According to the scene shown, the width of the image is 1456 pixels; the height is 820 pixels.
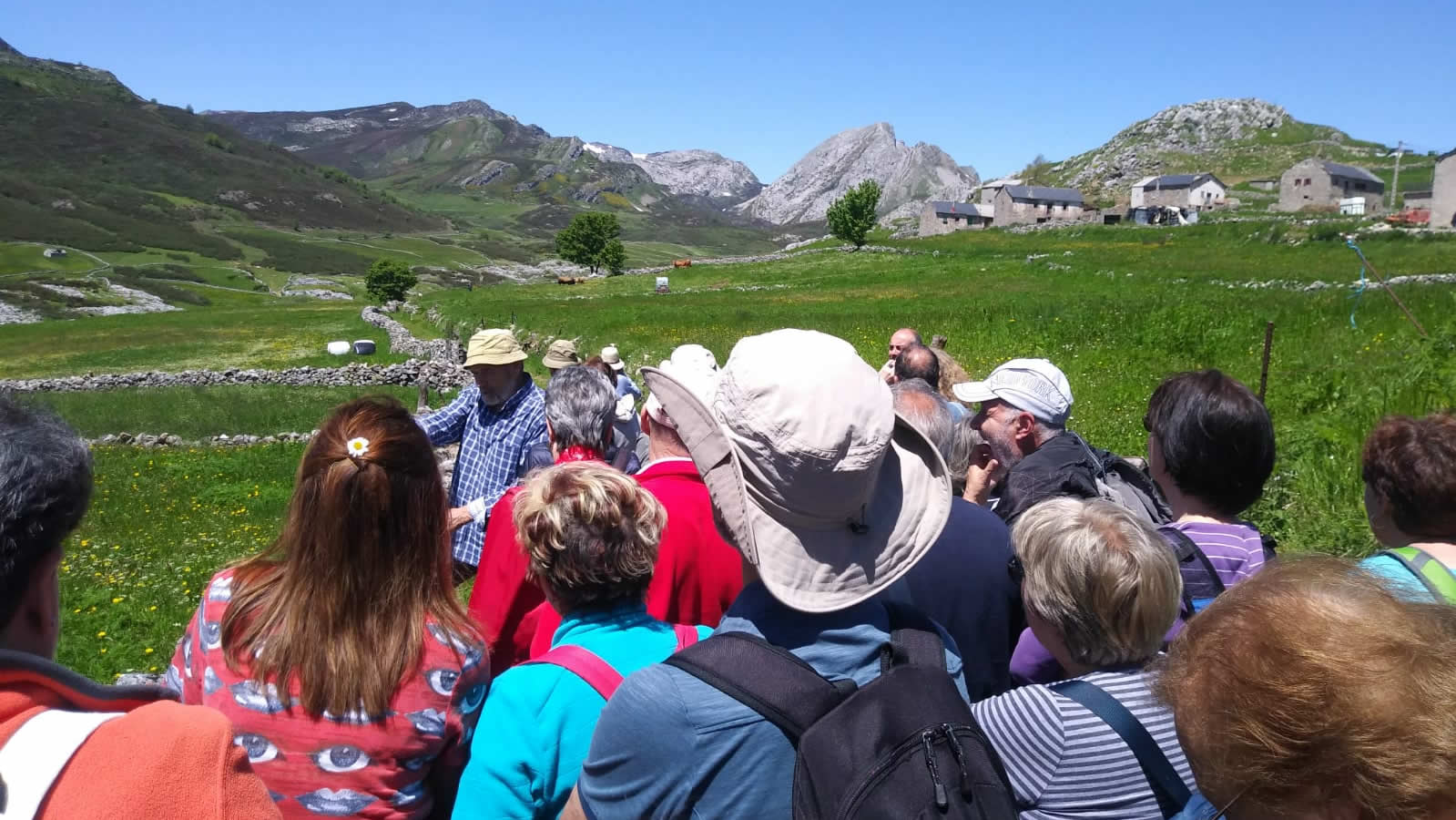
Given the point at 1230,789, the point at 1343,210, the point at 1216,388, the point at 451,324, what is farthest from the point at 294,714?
the point at 1343,210

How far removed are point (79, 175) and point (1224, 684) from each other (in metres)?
217

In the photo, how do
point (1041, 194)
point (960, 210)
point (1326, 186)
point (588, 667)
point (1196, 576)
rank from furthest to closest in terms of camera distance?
point (960, 210)
point (1041, 194)
point (1326, 186)
point (1196, 576)
point (588, 667)

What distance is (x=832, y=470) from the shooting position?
2.04m

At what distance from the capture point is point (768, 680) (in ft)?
6.14

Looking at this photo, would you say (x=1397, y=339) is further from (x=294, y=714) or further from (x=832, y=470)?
(x=294, y=714)

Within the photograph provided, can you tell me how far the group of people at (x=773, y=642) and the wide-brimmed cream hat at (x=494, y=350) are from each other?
2.36 m

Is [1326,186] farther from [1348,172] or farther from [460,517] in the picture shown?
[460,517]

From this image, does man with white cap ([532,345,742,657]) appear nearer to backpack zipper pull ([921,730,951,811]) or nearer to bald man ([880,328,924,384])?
backpack zipper pull ([921,730,951,811])

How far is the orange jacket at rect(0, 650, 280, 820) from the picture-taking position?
4.58 feet

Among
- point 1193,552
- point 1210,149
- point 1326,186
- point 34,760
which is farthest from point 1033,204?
point 34,760

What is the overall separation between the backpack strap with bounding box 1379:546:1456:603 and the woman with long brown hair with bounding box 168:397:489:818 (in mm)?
3126

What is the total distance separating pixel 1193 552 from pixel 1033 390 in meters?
1.58

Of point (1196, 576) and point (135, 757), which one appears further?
point (1196, 576)

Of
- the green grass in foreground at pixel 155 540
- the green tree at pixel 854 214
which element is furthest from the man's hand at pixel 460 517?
the green tree at pixel 854 214
